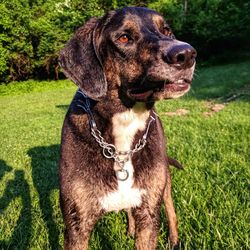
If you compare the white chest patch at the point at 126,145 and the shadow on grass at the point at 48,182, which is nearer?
the white chest patch at the point at 126,145

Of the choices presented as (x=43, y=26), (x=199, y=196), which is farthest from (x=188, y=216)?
(x=43, y=26)

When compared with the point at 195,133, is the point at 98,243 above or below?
above

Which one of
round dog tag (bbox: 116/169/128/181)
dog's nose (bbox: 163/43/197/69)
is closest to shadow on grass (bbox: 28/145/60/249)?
round dog tag (bbox: 116/169/128/181)

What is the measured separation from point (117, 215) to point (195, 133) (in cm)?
369

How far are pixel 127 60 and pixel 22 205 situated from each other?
2737 mm

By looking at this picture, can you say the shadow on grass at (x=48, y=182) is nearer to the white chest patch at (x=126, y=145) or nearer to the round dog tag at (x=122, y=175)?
the white chest patch at (x=126, y=145)

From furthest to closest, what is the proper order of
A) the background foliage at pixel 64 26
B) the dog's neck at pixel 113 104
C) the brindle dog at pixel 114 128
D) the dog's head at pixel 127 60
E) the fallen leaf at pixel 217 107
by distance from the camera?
the background foliage at pixel 64 26 → the fallen leaf at pixel 217 107 → the dog's neck at pixel 113 104 → the brindle dog at pixel 114 128 → the dog's head at pixel 127 60

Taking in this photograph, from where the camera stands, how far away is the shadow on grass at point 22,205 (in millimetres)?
3779

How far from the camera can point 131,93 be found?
2920mm

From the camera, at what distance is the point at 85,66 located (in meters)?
3.02

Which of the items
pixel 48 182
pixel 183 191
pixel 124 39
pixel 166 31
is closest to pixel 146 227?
pixel 183 191

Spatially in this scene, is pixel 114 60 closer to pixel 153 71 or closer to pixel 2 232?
pixel 153 71

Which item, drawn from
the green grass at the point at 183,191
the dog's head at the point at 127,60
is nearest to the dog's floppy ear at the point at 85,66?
the dog's head at the point at 127,60

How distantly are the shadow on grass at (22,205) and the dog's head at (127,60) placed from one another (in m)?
1.83
